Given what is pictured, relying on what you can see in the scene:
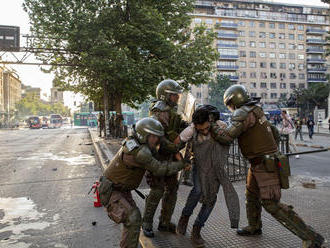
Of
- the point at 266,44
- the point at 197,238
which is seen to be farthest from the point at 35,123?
the point at 266,44

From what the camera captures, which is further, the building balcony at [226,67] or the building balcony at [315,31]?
the building balcony at [315,31]

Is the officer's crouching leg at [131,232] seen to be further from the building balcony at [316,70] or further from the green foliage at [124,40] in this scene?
the building balcony at [316,70]

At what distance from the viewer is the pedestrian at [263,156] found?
2957 millimetres

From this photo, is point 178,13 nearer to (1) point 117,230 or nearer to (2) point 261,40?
(1) point 117,230

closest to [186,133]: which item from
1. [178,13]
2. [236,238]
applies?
[236,238]

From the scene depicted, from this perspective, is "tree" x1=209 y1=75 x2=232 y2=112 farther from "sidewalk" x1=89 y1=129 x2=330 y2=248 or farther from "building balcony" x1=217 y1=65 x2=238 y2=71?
"sidewalk" x1=89 y1=129 x2=330 y2=248

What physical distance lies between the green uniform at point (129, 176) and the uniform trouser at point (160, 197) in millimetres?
666

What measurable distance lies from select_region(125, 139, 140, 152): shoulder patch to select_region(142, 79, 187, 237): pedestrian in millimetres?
754

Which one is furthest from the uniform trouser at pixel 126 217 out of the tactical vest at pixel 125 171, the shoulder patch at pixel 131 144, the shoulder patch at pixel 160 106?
the shoulder patch at pixel 160 106

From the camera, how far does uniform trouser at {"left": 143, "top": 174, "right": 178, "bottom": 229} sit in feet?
11.6

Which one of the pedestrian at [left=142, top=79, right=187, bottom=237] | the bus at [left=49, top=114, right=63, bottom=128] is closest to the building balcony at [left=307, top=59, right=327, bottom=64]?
the bus at [left=49, top=114, right=63, bottom=128]

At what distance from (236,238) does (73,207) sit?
3.02 m

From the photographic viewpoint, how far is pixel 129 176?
2.80m

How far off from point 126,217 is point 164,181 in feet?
3.28
